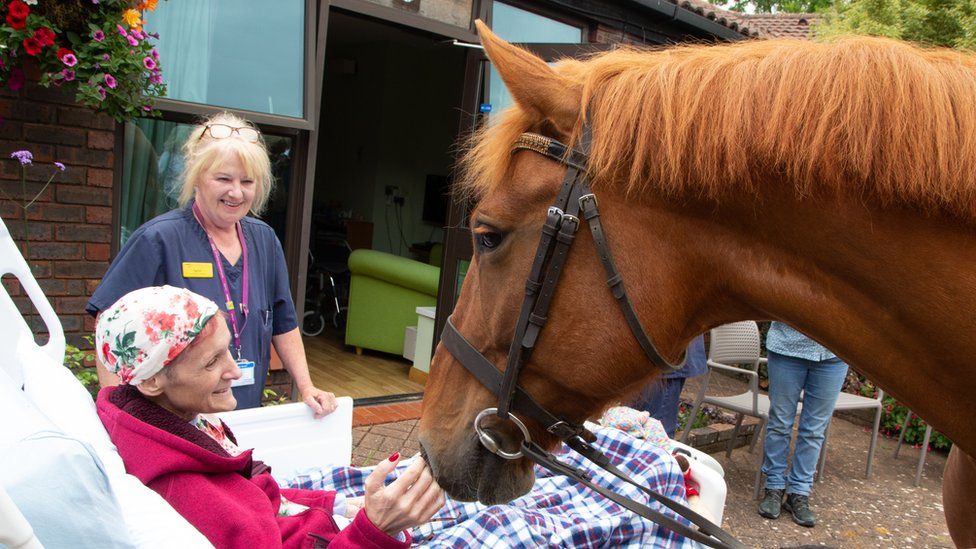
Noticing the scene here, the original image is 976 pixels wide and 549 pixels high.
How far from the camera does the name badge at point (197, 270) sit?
257cm

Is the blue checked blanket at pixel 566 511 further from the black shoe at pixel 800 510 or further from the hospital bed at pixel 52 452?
the black shoe at pixel 800 510

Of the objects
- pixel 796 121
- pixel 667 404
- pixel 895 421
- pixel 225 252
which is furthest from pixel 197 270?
pixel 895 421

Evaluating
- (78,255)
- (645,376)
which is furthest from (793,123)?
(78,255)

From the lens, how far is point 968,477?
185cm

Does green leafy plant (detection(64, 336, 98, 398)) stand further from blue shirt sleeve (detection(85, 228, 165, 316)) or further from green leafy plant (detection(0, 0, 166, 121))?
green leafy plant (detection(0, 0, 166, 121))

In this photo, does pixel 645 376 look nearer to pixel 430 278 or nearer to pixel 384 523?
pixel 384 523

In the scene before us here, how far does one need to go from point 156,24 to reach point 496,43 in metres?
3.49

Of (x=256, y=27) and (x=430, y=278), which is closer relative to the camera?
(x=256, y=27)

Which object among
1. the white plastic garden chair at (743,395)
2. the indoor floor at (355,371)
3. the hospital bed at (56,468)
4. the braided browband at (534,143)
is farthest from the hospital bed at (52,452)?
the white plastic garden chair at (743,395)

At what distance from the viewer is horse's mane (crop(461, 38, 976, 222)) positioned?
1.15 m

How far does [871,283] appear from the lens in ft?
4.05

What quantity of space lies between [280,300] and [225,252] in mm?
350

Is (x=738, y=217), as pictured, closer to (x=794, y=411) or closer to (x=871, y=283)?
(x=871, y=283)

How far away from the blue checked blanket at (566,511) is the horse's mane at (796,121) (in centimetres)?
116
